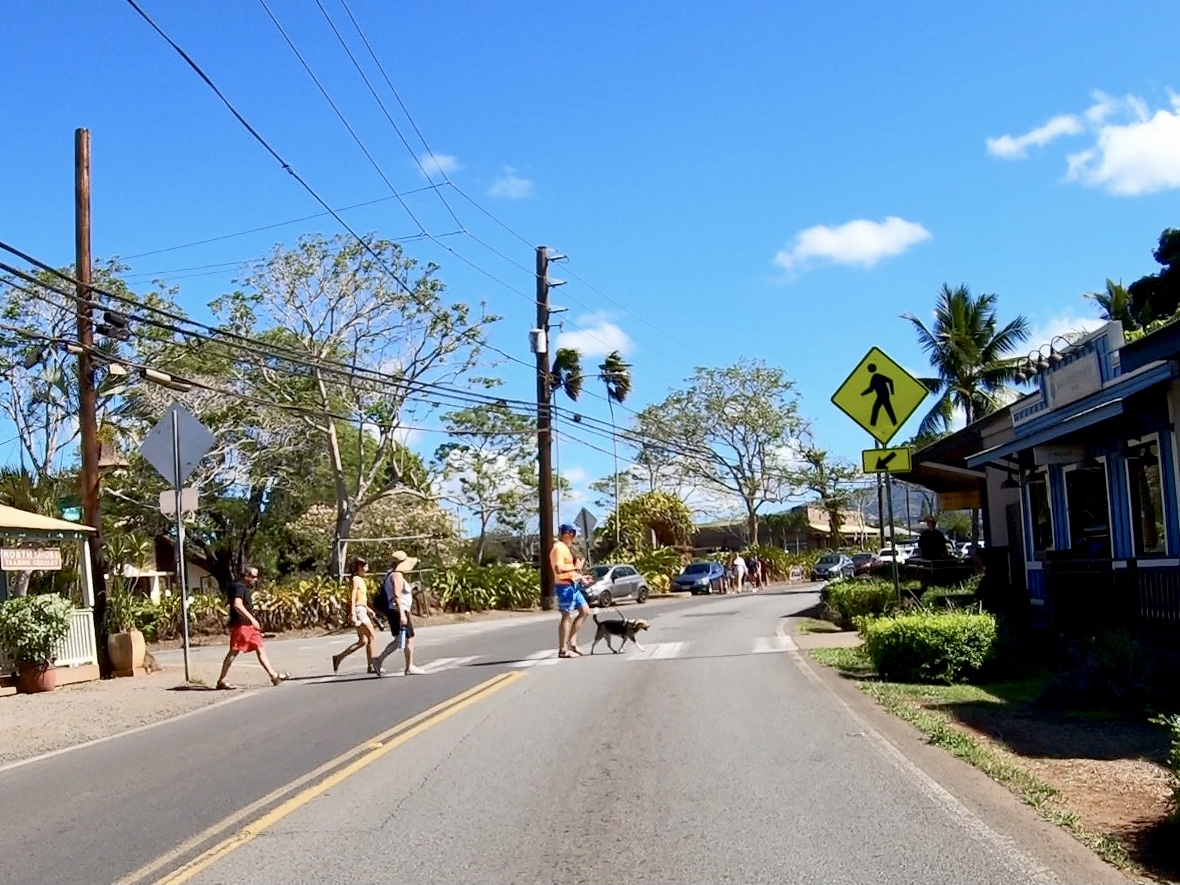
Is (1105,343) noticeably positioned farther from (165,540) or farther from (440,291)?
(165,540)

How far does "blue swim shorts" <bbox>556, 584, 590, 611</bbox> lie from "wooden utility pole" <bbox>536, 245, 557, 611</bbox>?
57.9 ft

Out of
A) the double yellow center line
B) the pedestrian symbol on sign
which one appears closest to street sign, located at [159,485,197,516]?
the double yellow center line

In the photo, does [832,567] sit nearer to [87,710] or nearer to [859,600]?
[859,600]

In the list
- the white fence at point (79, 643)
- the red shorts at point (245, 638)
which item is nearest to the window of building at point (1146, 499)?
the red shorts at point (245, 638)

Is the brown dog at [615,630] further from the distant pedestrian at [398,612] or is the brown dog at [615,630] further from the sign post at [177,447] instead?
the sign post at [177,447]

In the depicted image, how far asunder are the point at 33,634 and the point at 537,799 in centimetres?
1152

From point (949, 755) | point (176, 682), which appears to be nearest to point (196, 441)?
point (176, 682)

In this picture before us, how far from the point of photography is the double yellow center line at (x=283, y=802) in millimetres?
6930

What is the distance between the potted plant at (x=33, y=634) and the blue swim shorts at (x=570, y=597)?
22.7 feet

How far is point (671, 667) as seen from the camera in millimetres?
16922

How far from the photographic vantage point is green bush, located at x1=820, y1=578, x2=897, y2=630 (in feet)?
67.7

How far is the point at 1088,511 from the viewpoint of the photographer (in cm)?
1897

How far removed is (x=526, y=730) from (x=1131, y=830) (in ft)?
18.3

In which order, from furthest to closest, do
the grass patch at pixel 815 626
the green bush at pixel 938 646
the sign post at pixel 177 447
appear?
the grass patch at pixel 815 626
the sign post at pixel 177 447
the green bush at pixel 938 646
